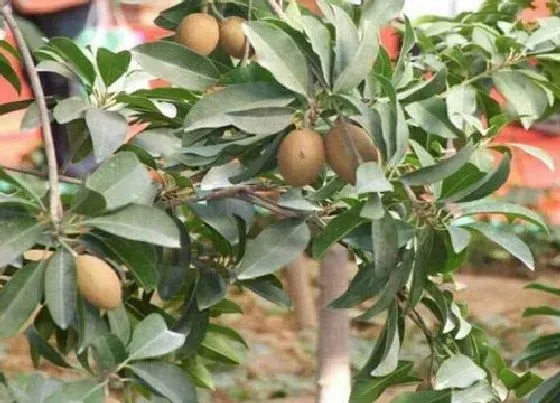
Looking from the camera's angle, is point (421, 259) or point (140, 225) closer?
point (140, 225)

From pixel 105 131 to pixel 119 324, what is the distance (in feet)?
0.50

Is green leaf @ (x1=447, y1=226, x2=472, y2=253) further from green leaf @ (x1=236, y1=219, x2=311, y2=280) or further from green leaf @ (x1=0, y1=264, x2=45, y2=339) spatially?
green leaf @ (x1=0, y1=264, x2=45, y2=339)

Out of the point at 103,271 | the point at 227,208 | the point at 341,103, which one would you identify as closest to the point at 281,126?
the point at 341,103

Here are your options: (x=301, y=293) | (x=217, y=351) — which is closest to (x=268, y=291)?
(x=217, y=351)

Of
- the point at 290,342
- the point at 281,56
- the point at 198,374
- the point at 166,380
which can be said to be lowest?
the point at 290,342

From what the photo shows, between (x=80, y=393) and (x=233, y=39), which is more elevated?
(x=233, y=39)

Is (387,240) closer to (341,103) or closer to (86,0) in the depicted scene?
(341,103)

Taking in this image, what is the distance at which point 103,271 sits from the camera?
0.64m

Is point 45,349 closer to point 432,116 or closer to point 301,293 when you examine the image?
point 432,116

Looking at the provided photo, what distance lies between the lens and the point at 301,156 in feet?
2.18

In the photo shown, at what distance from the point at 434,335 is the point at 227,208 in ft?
0.74

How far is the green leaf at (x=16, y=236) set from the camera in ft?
2.06

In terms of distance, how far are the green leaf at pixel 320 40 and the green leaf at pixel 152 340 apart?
0.67 ft

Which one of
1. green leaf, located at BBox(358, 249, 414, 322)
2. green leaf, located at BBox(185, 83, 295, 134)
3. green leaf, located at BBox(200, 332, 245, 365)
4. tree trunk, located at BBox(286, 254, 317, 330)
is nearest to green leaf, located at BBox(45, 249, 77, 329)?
green leaf, located at BBox(185, 83, 295, 134)
